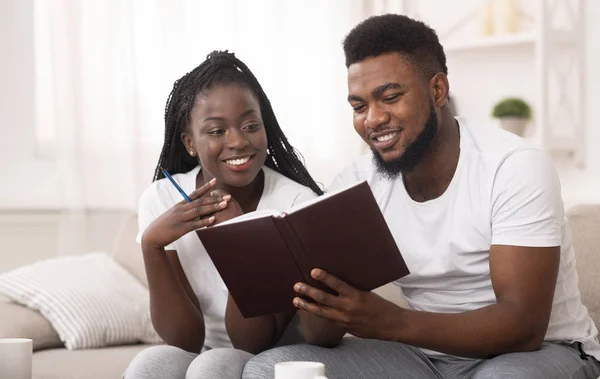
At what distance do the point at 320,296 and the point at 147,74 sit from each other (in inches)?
84.9

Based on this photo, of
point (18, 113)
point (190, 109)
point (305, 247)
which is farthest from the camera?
point (18, 113)

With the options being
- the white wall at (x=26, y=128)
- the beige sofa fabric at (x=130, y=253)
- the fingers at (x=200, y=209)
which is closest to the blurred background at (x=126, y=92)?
the white wall at (x=26, y=128)

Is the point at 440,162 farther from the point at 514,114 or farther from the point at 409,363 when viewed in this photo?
the point at 514,114

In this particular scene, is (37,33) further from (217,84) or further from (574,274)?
(574,274)

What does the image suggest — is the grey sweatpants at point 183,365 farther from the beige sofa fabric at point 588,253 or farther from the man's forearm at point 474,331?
the beige sofa fabric at point 588,253

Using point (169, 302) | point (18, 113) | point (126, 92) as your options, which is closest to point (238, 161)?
point (169, 302)

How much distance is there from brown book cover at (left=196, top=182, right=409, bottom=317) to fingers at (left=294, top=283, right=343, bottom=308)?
0.8 inches

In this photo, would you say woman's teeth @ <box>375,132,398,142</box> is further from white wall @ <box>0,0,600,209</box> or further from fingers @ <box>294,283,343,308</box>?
white wall @ <box>0,0,600,209</box>

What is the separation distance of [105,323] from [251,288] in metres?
0.92

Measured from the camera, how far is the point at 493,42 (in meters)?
3.44

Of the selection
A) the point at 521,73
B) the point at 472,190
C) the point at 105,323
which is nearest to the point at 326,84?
the point at 521,73

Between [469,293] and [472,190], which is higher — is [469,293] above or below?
below

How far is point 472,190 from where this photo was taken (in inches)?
67.3

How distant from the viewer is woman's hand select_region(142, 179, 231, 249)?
71.7 inches
